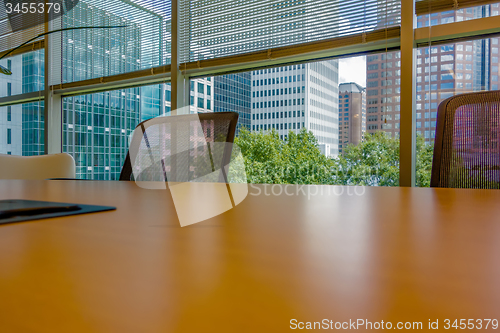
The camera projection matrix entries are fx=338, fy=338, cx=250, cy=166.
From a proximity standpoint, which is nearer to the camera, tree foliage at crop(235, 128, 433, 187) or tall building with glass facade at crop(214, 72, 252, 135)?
tree foliage at crop(235, 128, 433, 187)

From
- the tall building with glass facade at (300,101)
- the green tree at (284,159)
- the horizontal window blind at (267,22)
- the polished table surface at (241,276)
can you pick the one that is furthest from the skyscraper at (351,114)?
the polished table surface at (241,276)

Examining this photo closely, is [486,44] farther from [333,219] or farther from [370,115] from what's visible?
[333,219]

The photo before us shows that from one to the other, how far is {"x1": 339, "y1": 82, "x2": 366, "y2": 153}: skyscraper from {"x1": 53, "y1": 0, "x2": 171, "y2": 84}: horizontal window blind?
4.89ft

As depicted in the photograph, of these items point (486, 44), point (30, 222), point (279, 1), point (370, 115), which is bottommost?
point (30, 222)

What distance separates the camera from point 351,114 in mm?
2152

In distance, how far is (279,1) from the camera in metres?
2.33

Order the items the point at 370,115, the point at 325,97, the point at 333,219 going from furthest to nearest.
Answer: the point at 325,97
the point at 370,115
the point at 333,219

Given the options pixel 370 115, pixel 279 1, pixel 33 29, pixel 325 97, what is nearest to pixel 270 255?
pixel 370 115

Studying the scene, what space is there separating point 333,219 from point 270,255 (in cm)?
11

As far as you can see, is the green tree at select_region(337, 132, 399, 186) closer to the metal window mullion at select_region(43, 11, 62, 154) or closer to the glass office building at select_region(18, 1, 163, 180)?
the glass office building at select_region(18, 1, 163, 180)

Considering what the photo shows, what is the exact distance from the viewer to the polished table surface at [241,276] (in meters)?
0.08

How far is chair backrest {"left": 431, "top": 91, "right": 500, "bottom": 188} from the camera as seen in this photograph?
0.93 meters

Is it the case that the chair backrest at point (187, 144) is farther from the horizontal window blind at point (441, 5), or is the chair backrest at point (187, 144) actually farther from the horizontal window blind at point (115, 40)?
the horizontal window blind at point (115, 40)

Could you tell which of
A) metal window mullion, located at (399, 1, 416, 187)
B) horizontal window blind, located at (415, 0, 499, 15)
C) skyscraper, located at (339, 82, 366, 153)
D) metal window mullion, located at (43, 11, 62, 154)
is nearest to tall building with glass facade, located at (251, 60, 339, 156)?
skyscraper, located at (339, 82, 366, 153)
